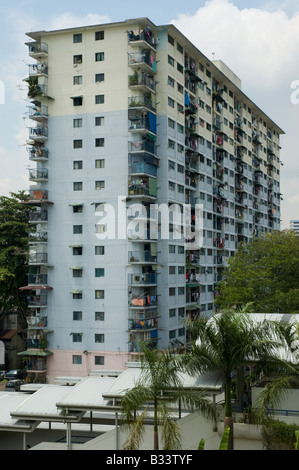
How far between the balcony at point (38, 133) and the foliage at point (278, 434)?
117 feet

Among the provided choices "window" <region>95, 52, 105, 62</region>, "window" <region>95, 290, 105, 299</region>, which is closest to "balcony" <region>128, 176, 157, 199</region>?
"window" <region>95, 290, 105, 299</region>

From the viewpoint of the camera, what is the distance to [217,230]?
199ft

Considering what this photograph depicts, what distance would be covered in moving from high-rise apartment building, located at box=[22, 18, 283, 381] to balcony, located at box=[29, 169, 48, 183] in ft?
0.30

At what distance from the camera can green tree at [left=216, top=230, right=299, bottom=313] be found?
39.1 meters

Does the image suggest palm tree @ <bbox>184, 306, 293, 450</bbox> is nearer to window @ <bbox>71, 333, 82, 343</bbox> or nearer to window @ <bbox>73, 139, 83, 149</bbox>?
window @ <bbox>71, 333, 82, 343</bbox>

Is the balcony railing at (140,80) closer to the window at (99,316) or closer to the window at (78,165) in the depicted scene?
the window at (78,165)

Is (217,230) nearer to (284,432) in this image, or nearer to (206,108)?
(206,108)

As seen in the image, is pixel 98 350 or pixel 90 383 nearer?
pixel 90 383

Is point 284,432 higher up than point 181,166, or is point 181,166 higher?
point 181,166

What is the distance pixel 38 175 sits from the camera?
156 feet

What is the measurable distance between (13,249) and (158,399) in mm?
34908

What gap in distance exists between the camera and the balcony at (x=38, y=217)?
156 ft
